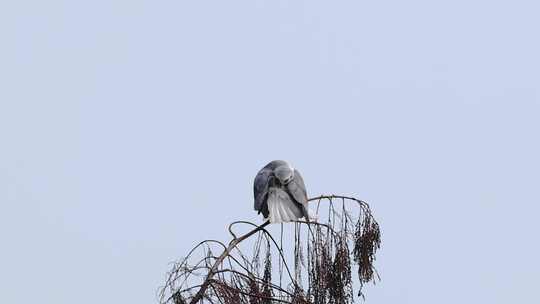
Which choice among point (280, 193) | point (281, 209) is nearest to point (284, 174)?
point (280, 193)

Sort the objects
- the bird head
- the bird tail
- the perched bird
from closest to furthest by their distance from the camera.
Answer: the bird tail
the perched bird
the bird head

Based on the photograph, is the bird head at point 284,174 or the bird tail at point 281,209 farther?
the bird head at point 284,174

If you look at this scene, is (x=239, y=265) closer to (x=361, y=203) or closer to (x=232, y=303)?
(x=232, y=303)

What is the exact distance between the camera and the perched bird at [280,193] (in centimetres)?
822

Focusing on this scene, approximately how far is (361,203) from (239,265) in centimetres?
91

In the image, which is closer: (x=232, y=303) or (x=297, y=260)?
(x=232, y=303)

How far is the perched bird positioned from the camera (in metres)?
8.22

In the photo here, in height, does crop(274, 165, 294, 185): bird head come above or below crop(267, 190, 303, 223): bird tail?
above

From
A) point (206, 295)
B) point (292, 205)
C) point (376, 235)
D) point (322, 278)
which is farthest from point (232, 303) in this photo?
point (292, 205)

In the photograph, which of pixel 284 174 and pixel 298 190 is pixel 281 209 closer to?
pixel 298 190

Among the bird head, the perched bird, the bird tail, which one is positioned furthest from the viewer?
the bird head

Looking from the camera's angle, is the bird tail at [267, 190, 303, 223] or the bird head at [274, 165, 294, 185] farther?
the bird head at [274, 165, 294, 185]

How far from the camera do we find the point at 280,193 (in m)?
8.46

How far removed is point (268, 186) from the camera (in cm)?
858
